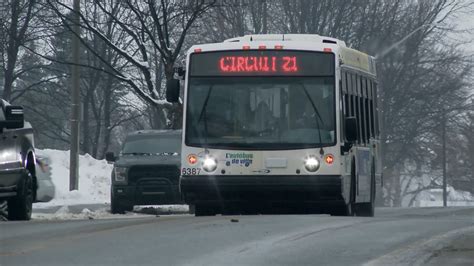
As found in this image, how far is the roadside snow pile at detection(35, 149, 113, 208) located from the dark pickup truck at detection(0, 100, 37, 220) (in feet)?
36.2

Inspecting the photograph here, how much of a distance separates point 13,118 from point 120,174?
28.7ft

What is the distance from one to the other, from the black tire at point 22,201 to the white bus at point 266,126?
2400 millimetres

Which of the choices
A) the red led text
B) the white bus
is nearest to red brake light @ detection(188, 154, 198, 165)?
the white bus

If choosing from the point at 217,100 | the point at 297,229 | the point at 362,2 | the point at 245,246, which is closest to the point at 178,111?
the point at 217,100

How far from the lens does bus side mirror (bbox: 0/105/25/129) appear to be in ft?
60.4

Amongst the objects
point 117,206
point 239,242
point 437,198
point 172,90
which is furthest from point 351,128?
point 437,198

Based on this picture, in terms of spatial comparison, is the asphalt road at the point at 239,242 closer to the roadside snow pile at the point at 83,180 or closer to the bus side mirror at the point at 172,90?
the bus side mirror at the point at 172,90

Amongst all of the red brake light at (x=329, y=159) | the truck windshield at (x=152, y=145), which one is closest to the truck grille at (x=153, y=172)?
the truck windshield at (x=152, y=145)

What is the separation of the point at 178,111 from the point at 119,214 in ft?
21.4

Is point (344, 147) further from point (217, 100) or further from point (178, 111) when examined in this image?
point (178, 111)

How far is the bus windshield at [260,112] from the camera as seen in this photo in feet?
64.5

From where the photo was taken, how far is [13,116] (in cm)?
1852

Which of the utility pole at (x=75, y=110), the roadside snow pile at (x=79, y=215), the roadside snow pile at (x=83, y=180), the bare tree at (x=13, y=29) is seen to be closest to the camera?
the roadside snow pile at (x=79, y=215)

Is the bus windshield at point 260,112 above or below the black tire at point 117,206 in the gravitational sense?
above
